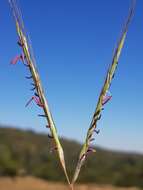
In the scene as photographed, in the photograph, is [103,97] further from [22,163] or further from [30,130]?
[30,130]

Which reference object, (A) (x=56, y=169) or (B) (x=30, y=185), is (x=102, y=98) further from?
(A) (x=56, y=169)

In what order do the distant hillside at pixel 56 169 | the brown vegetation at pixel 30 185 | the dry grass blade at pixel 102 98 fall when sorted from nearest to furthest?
1. the dry grass blade at pixel 102 98
2. the brown vegetation at pixel 30 185
3. the distant hillside at pixel 56 169

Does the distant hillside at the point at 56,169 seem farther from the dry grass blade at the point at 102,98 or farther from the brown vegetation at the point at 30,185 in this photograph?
the dry grass blade at the point at 102,98

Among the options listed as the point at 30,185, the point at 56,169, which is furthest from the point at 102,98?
the point at 56,169

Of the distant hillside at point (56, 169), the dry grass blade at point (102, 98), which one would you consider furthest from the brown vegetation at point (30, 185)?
the dry grass blade at point (102, 98)

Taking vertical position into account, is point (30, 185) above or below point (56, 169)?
above

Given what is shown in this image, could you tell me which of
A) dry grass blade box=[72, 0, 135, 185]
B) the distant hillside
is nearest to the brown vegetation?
the distant hillside

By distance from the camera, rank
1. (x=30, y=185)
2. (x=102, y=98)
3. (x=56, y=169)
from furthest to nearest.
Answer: (x=56, y=169), (x=30, y=185), (x=102, y=98)

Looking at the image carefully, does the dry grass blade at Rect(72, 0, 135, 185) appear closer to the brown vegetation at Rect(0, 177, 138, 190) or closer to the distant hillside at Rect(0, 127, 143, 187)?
the brown vegetation at Rect(0, 177, 138, 190)

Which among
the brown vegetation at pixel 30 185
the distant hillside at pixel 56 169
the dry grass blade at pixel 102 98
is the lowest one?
the distant hillside at pixel 56 169

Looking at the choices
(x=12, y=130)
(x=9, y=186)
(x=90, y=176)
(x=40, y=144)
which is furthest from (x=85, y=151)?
(x=12, y=130)

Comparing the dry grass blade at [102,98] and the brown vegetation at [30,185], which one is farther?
the brown vegetation at [30,185]
